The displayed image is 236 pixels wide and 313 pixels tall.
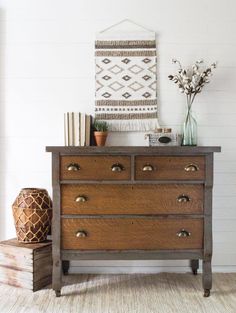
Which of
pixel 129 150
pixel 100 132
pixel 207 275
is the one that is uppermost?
pixel 100 132

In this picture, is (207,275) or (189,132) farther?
(189,132)

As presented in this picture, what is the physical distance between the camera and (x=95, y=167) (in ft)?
8.63

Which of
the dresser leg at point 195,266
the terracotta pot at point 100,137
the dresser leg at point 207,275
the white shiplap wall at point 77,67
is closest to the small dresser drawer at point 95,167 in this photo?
the terracotta pot at point 100,137

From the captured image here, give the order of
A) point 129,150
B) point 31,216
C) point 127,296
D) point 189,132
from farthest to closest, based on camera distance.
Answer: point 189,132 → point 31,216 → point 127,296 → point 129,150

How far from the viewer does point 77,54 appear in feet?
10.5

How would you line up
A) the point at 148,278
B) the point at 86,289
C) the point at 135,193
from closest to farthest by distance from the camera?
the point at 135,193 < the point at 86,289 < the point at 148,278

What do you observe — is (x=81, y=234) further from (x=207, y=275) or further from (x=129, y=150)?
(x=207, y=275)

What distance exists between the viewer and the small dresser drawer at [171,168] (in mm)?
2633

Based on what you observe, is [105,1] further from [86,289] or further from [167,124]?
[86,289]

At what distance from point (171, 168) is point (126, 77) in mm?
929

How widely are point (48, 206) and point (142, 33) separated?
1.52 m

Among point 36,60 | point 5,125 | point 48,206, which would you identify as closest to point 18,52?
point 36,60

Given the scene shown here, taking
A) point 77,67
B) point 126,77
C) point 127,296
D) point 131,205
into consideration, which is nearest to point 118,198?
point 131,205

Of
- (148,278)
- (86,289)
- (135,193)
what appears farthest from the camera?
(148,278)
